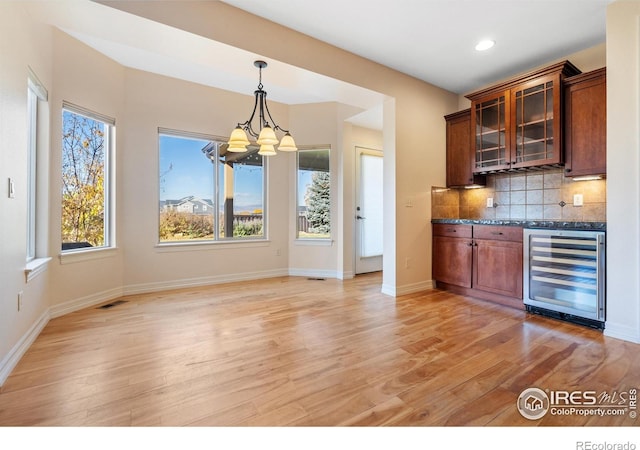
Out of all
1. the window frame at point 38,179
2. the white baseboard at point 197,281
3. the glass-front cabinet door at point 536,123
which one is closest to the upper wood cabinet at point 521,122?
the glass-front cabinet door at point 536,123

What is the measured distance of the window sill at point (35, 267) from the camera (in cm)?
231

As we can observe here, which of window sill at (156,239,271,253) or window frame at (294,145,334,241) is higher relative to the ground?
window frame at (294,145,334,241)

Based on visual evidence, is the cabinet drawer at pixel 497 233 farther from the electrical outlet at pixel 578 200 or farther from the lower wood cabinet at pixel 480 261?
the electrical outlet at pixel 578 200

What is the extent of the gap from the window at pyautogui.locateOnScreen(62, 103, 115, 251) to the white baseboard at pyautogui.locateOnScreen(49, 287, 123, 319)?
56cm

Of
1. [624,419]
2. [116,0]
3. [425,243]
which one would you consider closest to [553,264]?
[425,243]

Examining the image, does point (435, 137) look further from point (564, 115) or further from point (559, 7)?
point (559, 7)

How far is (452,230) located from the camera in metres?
3.81

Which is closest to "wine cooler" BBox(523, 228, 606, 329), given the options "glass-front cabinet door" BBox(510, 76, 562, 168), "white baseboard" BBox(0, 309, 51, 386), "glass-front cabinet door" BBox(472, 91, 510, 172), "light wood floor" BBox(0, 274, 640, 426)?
"light wood floor" BBox(0, 274, 640, 426)

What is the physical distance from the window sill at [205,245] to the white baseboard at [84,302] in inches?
27.9

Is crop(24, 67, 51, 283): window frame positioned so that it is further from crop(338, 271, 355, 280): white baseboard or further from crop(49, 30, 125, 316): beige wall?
crop(338, 271, 355, 280): white baseboard

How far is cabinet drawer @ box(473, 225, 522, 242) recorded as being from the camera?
10.3ft
